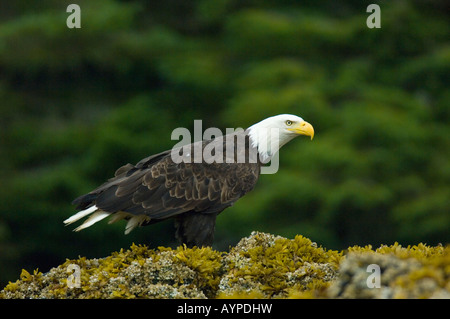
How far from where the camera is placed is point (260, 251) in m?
5.41

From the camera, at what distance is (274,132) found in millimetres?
6609

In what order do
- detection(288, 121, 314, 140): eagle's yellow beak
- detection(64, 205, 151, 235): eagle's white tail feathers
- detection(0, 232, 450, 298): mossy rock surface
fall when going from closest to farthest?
1. detection(0, 232, 450, 298): mossy rock surface
2. detection(64, 205, 151, 235): eagle's white tail feathers
3. detection(288, 121, 314, 140): eagle's yellow beak

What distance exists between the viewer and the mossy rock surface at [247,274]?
455 centimetres

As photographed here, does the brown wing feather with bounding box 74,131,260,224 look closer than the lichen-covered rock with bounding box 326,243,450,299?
No

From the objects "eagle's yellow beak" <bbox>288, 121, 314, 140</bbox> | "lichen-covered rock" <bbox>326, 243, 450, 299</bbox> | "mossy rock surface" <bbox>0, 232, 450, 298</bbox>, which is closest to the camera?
"lichen-covered rock" <bbox>326, 243, 450, 299</bbox>

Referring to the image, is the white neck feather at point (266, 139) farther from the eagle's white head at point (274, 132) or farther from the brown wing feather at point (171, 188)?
the brown wing feather at point (171, 188)

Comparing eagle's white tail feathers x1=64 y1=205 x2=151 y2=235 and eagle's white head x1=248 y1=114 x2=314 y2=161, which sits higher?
eagle's white head x1=248 y1=114 x2=314 y2=161

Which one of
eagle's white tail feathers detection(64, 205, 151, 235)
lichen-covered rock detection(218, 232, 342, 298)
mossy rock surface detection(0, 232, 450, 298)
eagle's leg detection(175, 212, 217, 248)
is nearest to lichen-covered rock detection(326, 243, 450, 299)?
mossy rock surface detection(0, 232, 450, 298)

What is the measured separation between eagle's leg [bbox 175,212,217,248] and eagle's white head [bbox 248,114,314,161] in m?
0.74

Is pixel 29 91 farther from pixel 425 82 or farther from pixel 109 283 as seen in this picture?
pixel 109 283

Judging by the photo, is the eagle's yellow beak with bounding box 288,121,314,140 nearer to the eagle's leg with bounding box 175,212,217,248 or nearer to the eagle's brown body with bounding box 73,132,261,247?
the eagle's brown body with bounding box 73,132,261,247

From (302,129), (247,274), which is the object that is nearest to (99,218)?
(247,274)

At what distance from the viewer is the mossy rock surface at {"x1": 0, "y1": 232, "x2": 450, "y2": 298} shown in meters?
4.55
